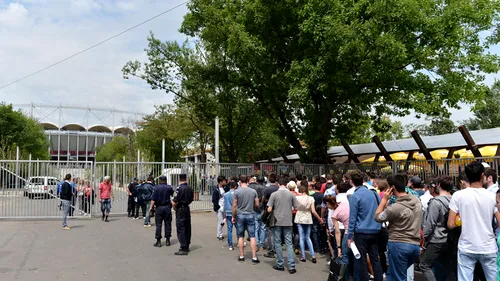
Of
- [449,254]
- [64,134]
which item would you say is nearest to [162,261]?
[449,254]

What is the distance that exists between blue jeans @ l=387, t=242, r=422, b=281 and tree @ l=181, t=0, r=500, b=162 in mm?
9868

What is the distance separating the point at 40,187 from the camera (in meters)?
16.4

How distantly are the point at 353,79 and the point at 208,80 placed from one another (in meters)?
8.80

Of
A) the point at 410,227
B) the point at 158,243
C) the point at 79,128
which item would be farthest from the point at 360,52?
the point at 79,128

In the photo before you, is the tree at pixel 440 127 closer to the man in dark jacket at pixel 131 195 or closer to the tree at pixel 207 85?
the tree at pixel 207 85

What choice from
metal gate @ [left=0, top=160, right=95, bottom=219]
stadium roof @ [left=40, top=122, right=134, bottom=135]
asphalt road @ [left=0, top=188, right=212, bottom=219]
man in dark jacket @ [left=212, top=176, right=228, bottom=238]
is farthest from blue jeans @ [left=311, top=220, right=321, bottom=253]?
stadium roof @ [left=40, top=122, right=134, bottom=135]

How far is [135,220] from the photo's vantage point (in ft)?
54.4

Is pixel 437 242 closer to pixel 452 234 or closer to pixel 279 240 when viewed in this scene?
pixel 452 234

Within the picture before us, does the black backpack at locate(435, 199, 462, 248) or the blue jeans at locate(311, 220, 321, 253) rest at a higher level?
the black backpack at locate(435, 199, 462, 248)

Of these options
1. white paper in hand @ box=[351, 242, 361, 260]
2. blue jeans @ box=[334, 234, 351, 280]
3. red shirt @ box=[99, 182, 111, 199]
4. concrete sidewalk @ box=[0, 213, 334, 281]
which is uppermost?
red shirt @ box=[99, 182, 111, 199]

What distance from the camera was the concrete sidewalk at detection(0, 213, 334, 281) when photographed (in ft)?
25.6

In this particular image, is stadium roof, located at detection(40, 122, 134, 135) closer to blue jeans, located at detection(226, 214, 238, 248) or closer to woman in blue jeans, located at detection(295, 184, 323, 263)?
blue jeans, located at detection(226, 214, 238, 248)

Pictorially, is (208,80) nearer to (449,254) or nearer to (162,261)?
(162,261)

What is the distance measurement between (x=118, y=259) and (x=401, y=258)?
20.8ft
